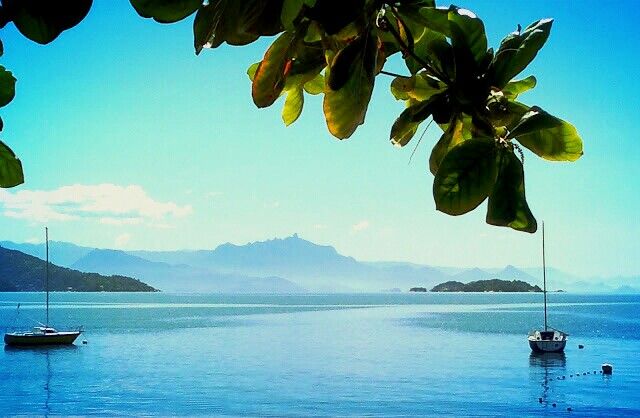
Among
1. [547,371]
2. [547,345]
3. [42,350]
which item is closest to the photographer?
[547,371]

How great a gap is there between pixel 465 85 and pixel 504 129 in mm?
46

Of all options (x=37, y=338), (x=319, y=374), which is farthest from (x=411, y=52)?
(x=37, y=338)

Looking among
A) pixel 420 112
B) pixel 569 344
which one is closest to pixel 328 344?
pixel 569 344

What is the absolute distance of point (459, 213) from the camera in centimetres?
39

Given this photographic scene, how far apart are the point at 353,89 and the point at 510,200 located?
12cm

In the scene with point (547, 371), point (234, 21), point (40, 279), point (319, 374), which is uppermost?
point (234, 21)

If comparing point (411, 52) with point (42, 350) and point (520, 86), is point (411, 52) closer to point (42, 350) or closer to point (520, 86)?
point (520, 86)

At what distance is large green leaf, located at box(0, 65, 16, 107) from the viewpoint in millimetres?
533

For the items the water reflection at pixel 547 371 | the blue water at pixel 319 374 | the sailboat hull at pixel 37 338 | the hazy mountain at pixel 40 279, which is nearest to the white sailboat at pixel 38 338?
the sailboat hull at pixel 37 338

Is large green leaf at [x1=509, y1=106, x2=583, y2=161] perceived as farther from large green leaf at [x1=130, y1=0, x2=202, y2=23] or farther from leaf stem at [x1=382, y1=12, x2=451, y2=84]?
large green leaf at [x1=130, y1=0, x2=202, y2=23]

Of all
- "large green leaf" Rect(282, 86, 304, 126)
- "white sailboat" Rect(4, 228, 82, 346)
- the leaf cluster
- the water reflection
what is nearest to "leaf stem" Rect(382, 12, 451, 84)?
the leaf cluster

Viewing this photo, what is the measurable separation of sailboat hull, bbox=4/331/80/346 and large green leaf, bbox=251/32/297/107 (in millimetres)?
50340

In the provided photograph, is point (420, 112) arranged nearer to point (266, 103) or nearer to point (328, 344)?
point (266, 103)

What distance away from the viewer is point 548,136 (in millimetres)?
406
